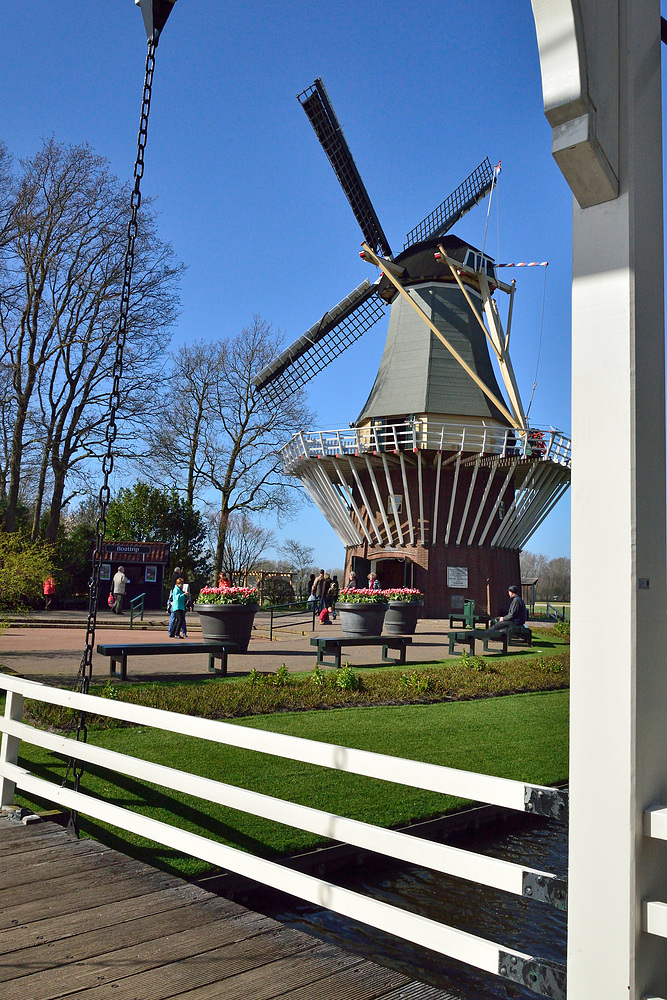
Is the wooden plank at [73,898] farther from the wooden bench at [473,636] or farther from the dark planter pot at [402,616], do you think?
the dark planter pot at [402,616]

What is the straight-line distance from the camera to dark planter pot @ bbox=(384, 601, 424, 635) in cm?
1814

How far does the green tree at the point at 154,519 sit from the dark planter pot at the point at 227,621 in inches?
858

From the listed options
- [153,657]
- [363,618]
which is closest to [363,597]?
[363,618]

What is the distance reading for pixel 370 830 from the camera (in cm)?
257

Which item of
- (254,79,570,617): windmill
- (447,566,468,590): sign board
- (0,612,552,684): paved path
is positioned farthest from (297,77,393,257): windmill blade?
(0,612,552,684): paved path

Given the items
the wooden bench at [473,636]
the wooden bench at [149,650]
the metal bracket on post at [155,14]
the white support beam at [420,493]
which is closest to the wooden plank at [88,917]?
the metal bracket on post at [155,14]

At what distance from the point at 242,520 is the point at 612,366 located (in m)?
44.3

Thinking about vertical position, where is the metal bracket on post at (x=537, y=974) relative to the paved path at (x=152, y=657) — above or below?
above

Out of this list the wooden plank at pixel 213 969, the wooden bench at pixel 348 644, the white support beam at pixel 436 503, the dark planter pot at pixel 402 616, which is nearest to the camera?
the wooden plank at pixel 213 969

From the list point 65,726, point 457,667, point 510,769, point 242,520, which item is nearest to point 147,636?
point 457,667

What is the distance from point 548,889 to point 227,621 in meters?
11.3

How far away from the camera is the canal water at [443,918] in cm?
427

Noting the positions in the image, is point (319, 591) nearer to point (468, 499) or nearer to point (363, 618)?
point (468, 499)

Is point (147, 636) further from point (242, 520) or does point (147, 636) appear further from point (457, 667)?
point (242, 520)
